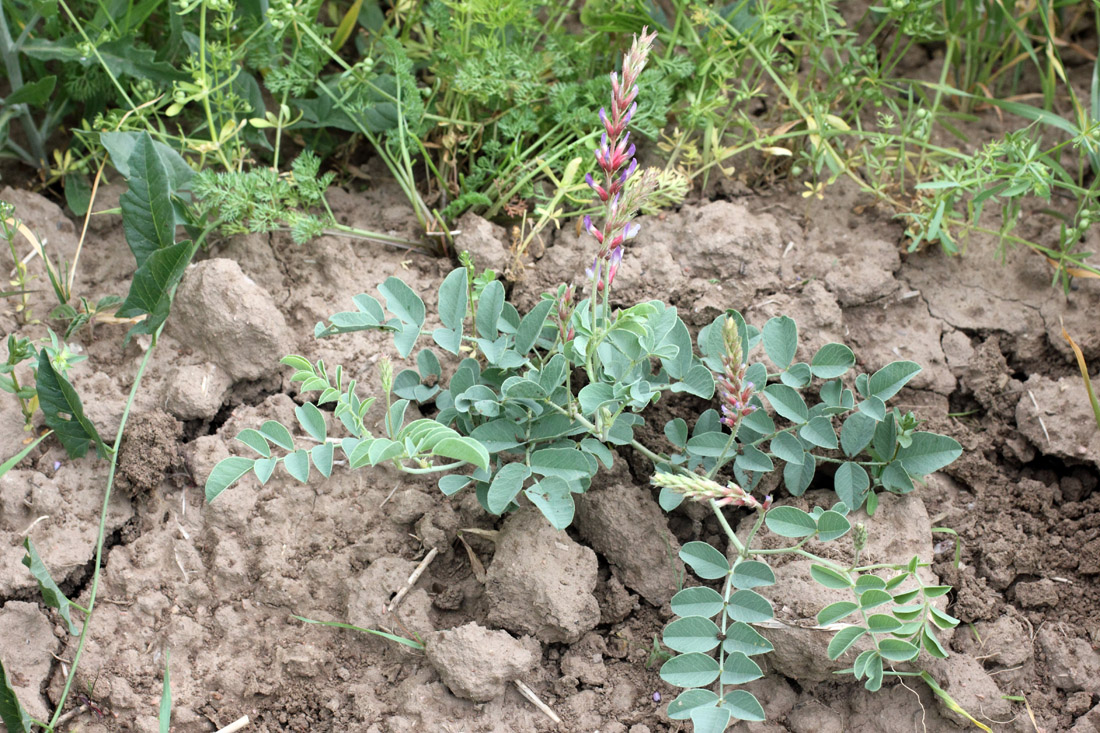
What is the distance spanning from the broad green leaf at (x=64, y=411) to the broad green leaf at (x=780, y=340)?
162 centimetres

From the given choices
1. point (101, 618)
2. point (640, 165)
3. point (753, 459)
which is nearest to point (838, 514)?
point (753, 459)

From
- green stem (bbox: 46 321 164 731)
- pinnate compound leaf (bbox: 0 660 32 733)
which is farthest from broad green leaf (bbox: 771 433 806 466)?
pinnate compound leaf (bbox: 0 660 32 733)

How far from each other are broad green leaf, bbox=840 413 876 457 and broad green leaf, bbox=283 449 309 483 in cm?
121

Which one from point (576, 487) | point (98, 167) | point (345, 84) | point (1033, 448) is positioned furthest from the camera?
point (98, 167)

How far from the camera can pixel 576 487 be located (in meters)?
2.02

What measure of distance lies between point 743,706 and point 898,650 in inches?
12.9

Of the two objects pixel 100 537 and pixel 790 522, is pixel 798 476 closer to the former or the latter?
pixel 790 522

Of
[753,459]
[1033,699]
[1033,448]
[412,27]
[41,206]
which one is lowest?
[1033,699]

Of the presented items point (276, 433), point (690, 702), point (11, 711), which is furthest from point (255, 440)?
point (690, 702)

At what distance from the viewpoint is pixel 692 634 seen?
1.85 metres

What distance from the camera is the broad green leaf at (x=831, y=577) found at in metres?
1.79

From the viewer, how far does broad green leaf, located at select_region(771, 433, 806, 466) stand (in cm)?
210

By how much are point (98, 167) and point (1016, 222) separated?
279 cm

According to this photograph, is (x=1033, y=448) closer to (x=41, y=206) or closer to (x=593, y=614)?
(x=593, y=614)
